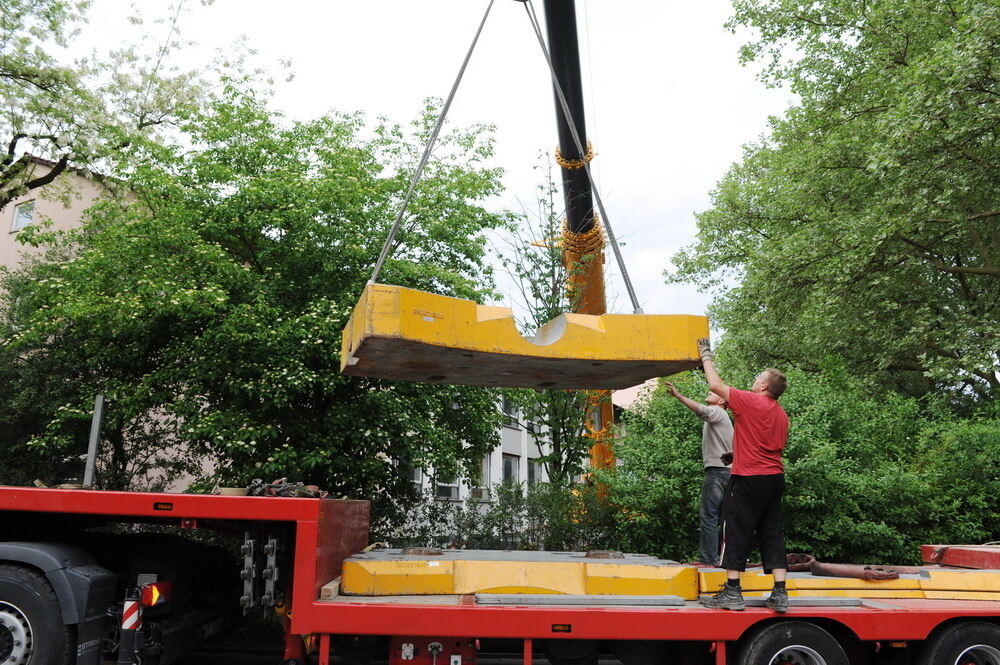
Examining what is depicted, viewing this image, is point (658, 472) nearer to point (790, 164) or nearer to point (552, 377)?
point (552, 377)

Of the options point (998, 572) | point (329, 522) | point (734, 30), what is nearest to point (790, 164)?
point (734, 30)

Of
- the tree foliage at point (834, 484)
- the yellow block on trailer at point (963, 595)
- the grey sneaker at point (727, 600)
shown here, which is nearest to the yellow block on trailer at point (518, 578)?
the grey sneaker at point (727, 600)

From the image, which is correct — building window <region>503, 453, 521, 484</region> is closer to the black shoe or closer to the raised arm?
the black shoe

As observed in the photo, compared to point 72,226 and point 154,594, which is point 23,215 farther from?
point 154,594

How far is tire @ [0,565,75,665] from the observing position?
4949 mm

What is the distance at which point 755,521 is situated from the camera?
5.37m

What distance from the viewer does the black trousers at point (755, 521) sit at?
530 cm

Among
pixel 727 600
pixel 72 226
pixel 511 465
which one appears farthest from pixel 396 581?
pixel 511 465

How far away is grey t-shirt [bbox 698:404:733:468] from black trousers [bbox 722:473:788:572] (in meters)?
1.35

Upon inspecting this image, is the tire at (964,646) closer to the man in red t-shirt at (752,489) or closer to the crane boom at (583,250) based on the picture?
the man in red t-shirt at (752,489)

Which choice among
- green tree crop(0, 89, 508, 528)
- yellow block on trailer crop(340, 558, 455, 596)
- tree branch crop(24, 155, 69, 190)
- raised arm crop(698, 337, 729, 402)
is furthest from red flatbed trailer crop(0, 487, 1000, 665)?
tree branch crop(24, 155, 69, 190)

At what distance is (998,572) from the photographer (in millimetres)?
5777

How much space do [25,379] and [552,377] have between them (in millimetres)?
12868

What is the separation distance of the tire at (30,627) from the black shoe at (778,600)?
4.95m
